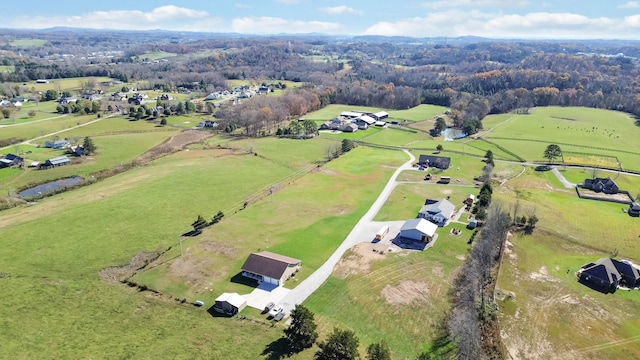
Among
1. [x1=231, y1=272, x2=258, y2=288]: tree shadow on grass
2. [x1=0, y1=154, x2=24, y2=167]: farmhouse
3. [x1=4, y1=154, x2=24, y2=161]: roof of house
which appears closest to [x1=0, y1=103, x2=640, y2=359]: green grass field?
[x1=231, y1=272, x2=258, y2=288]: tree shadow on grass

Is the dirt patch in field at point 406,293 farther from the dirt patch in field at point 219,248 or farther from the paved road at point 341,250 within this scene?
the dirt patch in field at point 219,248

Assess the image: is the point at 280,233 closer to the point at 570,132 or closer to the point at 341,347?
the point at 341,347

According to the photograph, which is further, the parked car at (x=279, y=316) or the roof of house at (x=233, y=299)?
the roof of house at (x=233, y=299)

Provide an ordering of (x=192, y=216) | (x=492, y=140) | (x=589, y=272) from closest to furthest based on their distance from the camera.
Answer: (x=589, y=272)
(x=192, y=216)
(x=492, y=140)

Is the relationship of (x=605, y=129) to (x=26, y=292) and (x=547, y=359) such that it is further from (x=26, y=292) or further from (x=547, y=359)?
(x=26, y=292)

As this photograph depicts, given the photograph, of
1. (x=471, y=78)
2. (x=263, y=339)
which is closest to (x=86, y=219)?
(x=263, y=339)

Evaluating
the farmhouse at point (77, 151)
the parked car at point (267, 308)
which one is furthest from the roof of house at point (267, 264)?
the farmhouse at point (77, 151)

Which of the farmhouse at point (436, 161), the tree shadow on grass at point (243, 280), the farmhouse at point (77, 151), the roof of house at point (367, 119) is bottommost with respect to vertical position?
the tree shadow on grass at point (243, 280)
